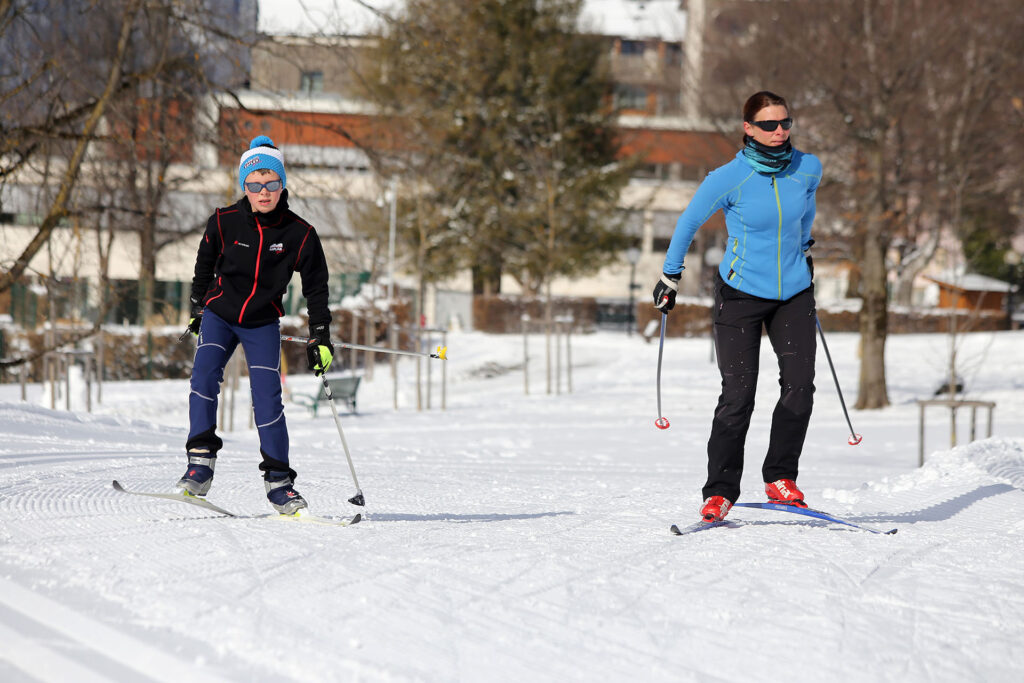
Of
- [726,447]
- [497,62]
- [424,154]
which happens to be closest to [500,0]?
[497,62]

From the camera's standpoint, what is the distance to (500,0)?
3928 centimetres

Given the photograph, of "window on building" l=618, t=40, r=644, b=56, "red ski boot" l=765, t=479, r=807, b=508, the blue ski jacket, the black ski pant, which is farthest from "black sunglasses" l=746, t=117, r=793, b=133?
"window on building" l=618, t=40, r=644, b=56

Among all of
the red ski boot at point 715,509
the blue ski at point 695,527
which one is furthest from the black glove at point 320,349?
the red ski boot at point 715,509

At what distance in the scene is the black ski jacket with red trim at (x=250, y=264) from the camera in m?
4.72

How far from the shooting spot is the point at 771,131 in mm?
4664

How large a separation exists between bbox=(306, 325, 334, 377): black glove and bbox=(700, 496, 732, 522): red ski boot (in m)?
1.72

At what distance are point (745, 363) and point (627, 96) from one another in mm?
40884

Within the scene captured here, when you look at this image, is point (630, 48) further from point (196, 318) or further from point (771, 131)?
point (196, 318)

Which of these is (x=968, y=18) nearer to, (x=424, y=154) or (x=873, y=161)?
(x=873, y=161)

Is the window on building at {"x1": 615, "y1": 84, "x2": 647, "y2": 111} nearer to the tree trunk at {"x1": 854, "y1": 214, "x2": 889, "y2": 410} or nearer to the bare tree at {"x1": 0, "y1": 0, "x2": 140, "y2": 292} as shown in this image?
the tree trunk at {"x1": 854, "y1": 214, "x2": 889, "y2": 410}

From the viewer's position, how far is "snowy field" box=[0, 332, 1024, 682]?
285cm

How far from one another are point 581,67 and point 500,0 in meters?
3.72

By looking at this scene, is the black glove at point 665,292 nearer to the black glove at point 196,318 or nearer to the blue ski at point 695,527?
the blue ski at point 695,527

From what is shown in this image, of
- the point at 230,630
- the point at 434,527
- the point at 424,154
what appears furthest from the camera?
the point at 424,154
